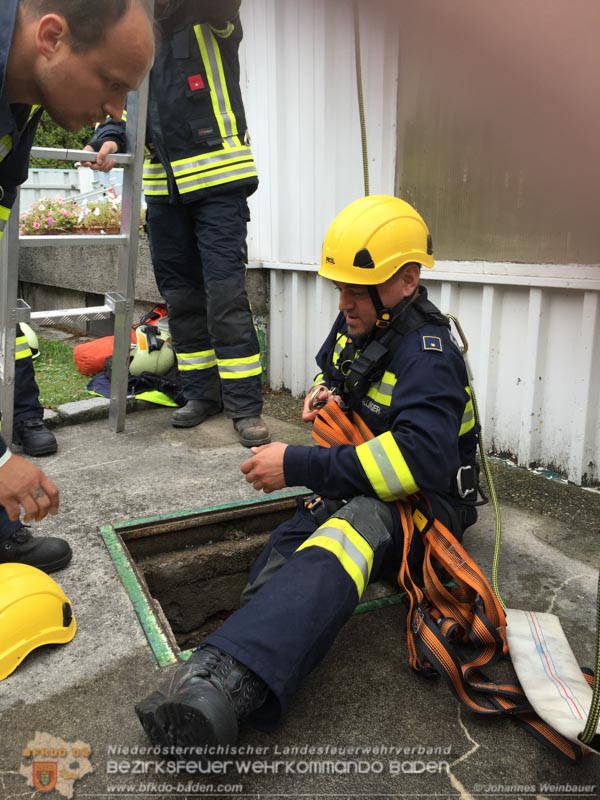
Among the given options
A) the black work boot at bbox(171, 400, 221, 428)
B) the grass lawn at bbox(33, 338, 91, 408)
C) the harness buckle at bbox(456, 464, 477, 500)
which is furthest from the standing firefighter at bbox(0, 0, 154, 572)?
the grass lawn at bbox(33, 338, 91, 408)

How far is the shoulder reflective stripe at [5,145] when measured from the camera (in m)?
1.77

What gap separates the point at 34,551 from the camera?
2.14 meters

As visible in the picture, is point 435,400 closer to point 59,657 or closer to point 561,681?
point 561,681

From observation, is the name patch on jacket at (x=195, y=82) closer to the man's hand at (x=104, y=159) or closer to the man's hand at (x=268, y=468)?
the man's hand at (x=104, y=159)

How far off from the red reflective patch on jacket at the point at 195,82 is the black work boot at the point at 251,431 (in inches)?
63.5

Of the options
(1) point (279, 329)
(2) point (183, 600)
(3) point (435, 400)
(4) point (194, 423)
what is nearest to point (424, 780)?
(3) point (435, 400)

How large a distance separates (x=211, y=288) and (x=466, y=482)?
1821 mm

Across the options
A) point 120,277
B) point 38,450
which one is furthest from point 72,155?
point 38,450

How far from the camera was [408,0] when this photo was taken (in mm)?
261

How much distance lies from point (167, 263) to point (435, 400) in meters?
2.20

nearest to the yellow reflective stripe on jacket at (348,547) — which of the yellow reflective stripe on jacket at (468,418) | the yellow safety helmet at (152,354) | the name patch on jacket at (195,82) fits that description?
the yellow reflective stripe on jacket at (468,418)

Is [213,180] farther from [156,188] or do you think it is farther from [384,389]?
[384,389]

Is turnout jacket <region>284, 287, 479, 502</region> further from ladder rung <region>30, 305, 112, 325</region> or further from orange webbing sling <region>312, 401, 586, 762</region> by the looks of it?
ladder rung <region>30, 305, 112, 325</region>

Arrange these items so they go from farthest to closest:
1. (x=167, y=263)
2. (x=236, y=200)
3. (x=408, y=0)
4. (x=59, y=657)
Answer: (x=167, y=263), (x=236, y=200), (x=59, y=657), (x=408, y=0)
